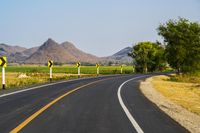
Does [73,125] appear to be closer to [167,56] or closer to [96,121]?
[96,121]

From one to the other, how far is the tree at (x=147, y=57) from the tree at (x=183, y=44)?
1943 cm

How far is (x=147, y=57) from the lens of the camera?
79.2m

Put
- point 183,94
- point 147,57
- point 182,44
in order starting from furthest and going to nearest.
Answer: point 147,57 < point 182,44 < point 183,94

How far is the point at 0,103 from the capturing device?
Result: 1510 centimetres

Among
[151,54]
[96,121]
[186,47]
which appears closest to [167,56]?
[186,47]

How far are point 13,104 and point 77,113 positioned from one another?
11.1 feet

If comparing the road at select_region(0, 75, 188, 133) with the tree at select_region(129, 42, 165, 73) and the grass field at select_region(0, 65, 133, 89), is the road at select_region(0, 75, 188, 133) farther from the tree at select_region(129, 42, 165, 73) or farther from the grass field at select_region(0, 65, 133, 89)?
the tree at select_region(129, 42, 165, 73)

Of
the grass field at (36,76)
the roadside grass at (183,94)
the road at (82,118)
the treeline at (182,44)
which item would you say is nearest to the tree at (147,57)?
the grass field at (36,76)

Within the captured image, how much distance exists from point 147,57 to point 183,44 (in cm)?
2271

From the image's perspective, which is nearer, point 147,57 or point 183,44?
point 183,44

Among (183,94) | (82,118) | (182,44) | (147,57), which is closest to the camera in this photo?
(82,118)

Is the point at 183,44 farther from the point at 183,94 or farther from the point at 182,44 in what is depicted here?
the point at 183,94

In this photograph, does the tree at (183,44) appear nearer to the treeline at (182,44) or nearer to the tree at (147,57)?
the treeline at (182,44)

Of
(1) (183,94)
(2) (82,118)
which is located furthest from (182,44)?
(2) (82,118)
